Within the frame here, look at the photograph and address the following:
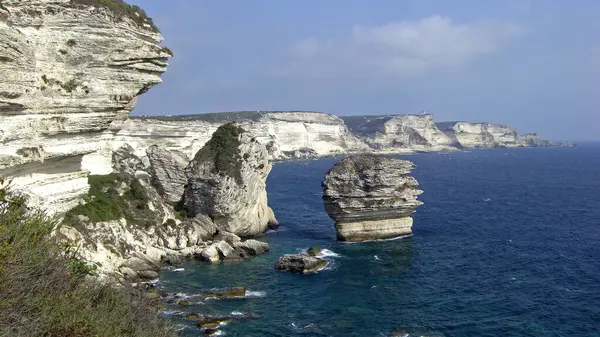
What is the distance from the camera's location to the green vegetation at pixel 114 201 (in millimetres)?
37156

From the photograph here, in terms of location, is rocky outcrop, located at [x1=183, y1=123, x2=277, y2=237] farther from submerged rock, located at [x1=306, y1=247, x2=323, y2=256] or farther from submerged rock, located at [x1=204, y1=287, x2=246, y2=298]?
submerged rock, located at [x1=204, y1=287, x2=246, y2=298]

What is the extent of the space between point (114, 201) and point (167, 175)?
37.3ft

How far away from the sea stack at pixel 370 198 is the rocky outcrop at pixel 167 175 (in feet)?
54.7

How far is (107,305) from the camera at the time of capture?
488 inches

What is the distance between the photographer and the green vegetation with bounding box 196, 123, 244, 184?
162 feet

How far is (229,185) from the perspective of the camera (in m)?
48.9

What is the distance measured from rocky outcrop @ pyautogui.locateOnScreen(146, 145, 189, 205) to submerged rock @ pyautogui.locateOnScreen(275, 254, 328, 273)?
19.4m

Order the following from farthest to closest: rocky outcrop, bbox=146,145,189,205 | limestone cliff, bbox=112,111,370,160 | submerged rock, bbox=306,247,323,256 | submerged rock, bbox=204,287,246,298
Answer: limestone cliff, bbox=112,111,370,160, rocky outcrop, bbox=146,145,189,205, submerged rock, bbox=306,247,323,256, submerged rock, bbox=204,287,246,298

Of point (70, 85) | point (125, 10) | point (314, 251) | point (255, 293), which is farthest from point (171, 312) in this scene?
point (125, 10)

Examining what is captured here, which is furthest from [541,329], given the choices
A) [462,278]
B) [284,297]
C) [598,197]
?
[598,197]

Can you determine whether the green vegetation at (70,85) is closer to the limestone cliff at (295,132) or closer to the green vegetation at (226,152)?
the green vegetation at (226,152)

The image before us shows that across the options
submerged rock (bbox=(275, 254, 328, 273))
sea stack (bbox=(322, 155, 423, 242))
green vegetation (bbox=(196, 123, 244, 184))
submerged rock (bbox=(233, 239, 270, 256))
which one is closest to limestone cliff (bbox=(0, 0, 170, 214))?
submerged rock (bbox=(275, 254, 328, 273))

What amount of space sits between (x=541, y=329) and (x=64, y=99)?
2804 centimetres

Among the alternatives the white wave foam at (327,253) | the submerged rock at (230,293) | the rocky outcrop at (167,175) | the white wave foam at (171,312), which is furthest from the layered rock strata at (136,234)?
the submerged rock at (230,293)
